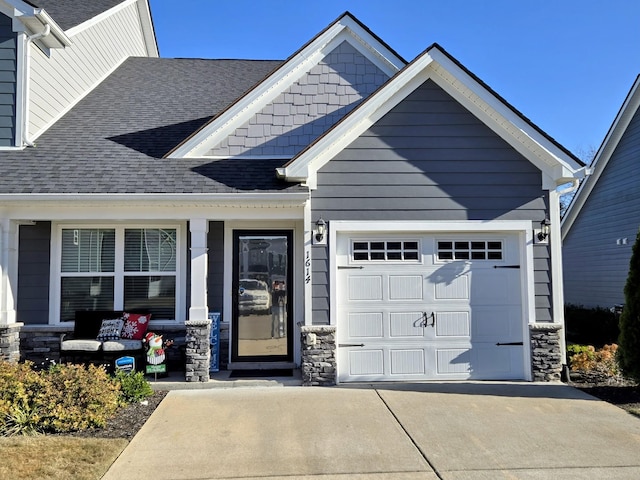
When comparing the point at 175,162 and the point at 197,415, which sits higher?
the point at 175,162

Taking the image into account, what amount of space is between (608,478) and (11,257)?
7.99 m

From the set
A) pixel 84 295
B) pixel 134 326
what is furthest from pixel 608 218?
pixel 84 295

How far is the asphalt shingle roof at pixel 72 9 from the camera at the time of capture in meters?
10.4

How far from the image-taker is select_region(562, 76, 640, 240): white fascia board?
39.6 ft

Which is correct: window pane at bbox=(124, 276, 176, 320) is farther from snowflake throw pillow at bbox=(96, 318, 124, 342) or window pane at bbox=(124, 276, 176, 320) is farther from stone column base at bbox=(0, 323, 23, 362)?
stone column base at bbox=(0, 323, 23, 362)

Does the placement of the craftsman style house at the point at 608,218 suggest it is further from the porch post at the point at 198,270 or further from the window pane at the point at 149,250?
the window pane at the point at 149,250

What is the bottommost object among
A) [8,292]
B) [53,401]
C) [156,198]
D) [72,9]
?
[53,401]

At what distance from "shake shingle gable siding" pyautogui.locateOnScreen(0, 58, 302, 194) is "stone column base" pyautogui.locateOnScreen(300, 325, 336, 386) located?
2.11m

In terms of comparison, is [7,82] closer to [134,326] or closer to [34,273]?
[34,273]

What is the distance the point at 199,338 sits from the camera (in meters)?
7.32

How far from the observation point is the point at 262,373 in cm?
793

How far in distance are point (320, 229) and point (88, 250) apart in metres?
4.02

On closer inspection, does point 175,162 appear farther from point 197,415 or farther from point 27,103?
point 197,415

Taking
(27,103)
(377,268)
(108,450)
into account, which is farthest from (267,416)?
(27,103)
